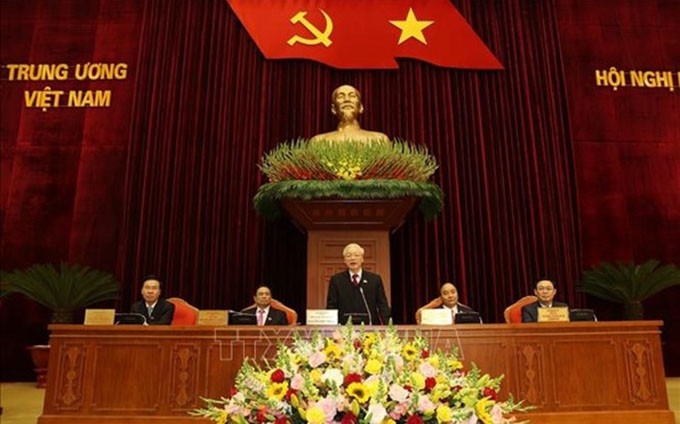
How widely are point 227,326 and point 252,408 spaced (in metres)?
2.43

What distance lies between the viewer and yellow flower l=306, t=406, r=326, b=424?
1.15 meters

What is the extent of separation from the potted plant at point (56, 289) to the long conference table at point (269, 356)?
235 centimetres

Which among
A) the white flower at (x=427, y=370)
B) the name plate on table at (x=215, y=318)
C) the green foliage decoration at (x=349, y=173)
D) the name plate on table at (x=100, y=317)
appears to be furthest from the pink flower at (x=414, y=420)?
the green foliage decoration at (x=349, y=173)

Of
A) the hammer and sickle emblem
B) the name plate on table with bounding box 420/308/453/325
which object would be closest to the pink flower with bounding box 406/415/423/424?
the name plate on table with bounding box 420/308/453/325

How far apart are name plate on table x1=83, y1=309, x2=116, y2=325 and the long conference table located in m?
0.11

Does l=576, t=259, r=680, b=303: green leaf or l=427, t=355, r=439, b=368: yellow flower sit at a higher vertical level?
l=576, t=259, r=680, b=303: green leaf

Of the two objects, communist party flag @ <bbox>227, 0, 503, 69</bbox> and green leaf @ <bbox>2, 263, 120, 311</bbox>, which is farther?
communist party flag @ <bbox>227, 0, 503, 69</bbox>

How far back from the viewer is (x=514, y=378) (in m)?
3.66

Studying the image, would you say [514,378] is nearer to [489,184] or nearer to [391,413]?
[391,413]

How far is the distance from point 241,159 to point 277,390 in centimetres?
571

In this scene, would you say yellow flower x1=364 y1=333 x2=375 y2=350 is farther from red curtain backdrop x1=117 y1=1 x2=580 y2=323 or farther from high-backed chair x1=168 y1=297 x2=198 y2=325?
red curtain backdrop x1=117 y1=1 x2=580 y2=323

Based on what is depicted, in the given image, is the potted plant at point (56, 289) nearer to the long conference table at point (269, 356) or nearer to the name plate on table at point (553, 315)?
the long conference table at point (269, 356)

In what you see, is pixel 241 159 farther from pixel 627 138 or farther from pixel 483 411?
pixel 483 411

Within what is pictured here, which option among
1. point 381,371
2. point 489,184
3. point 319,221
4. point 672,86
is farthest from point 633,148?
point 381,371
